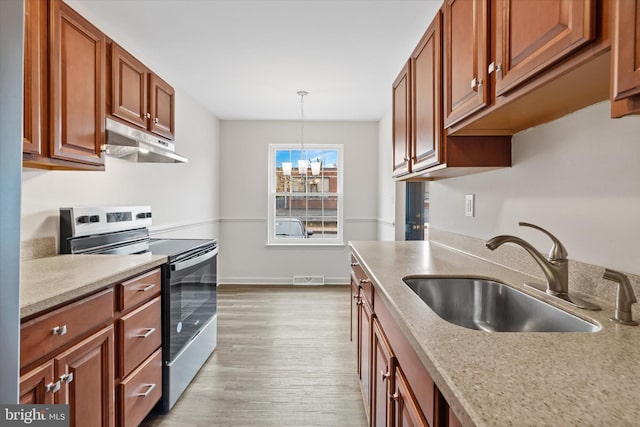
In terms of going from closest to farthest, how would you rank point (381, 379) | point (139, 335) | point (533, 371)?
point (533, 371) < point (381, 379) < point (139, 335)

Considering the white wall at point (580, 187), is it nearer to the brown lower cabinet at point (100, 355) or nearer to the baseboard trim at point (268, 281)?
the brown lower cabinet at point (100, 355)

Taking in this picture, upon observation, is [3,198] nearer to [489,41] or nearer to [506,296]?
[489,41]

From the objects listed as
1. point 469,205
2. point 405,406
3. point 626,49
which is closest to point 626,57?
point 626,49

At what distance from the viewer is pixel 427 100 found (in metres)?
1.86

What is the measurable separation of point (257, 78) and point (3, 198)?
296 cm

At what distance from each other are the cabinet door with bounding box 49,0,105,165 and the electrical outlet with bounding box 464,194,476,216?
2171mm

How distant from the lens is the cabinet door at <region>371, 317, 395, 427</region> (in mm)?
1175

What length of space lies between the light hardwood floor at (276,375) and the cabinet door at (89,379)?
583mm

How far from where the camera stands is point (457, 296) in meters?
1.48

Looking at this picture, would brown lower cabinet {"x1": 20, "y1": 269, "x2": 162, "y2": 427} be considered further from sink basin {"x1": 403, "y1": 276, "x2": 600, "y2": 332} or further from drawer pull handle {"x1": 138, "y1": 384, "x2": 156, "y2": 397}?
sink basin {"x1": 403, "y1": 276, "x2": 600, "y2": 332}

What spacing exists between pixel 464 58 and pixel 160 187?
2951 millimetres

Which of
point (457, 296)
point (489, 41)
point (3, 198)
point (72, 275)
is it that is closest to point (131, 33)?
point (72, 275)

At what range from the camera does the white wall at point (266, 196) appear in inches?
197

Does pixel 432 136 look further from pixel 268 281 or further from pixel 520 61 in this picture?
pixel 268 281
